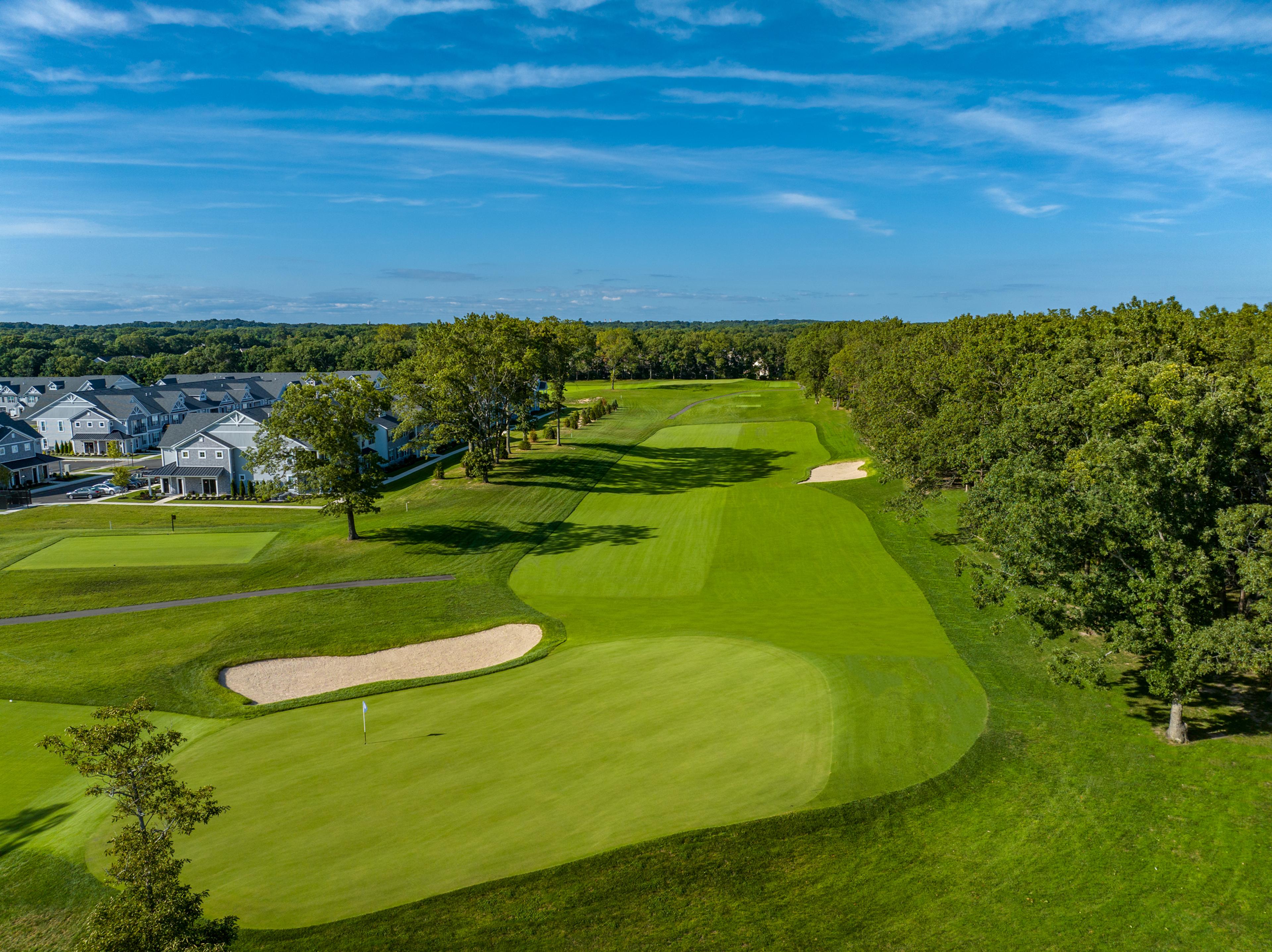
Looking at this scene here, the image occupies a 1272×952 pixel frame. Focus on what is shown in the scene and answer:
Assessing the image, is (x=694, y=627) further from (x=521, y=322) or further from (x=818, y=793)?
(x=521, y=322)

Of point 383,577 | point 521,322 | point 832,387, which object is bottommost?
point 383,577

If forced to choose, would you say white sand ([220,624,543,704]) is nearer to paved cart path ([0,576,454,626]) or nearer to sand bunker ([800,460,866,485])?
paved cart path ([0,576,454,626])

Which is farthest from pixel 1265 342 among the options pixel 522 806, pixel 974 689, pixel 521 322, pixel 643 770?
pixel 521 322

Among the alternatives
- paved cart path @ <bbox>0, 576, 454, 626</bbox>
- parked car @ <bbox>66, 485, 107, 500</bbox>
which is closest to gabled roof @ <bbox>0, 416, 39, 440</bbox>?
Result: parked car @ <bbox>66, 485, 107, 500</bbox>

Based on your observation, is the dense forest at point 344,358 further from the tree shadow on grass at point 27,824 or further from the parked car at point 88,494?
the tree shadow on grass at point 27,824

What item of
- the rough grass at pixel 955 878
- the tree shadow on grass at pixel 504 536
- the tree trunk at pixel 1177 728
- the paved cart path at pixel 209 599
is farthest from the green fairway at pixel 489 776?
the tree shadow on grass at pixel 504 536

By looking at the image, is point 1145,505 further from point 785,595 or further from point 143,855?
point 143,855
